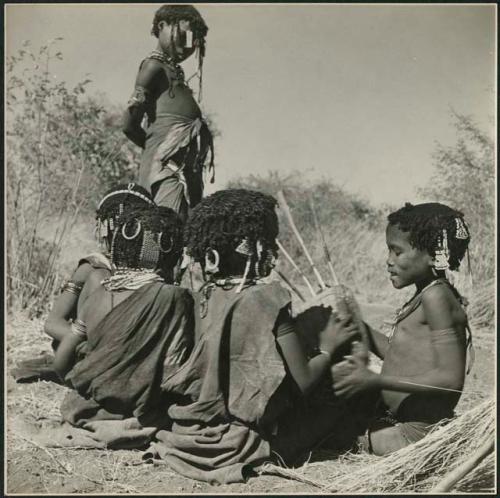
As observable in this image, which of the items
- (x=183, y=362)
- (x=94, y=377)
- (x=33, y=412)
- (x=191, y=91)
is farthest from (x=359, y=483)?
(x=191, y=91)

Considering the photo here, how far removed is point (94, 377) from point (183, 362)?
1.56 feet

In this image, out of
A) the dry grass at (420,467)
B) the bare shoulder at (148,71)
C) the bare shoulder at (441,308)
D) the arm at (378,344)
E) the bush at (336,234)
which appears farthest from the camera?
the bush at (336,234)

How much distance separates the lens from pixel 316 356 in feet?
11.6

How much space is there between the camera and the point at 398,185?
1052cm

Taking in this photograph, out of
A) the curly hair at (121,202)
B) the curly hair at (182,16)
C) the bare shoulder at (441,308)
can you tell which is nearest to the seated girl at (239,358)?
the bare shoulder at (441,308)

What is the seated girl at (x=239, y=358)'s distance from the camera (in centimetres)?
346

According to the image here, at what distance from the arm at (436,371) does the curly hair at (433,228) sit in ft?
0.79

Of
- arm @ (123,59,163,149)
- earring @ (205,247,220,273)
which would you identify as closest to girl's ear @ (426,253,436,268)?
earring @ (205,247,220,273)

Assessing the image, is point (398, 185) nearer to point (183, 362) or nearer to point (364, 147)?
point (364, 147)

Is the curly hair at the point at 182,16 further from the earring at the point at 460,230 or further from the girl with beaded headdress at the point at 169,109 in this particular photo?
the earring at the point at 460,230

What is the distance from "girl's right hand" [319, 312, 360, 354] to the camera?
11.5 ft

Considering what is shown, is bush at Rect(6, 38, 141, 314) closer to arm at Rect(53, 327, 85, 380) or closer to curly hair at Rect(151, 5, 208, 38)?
curly hair at Rect(151, 5, 208, 38)

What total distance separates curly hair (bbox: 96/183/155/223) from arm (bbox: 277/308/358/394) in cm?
119

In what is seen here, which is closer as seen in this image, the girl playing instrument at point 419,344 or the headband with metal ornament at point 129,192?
the girl playing instrument at point 419,344
